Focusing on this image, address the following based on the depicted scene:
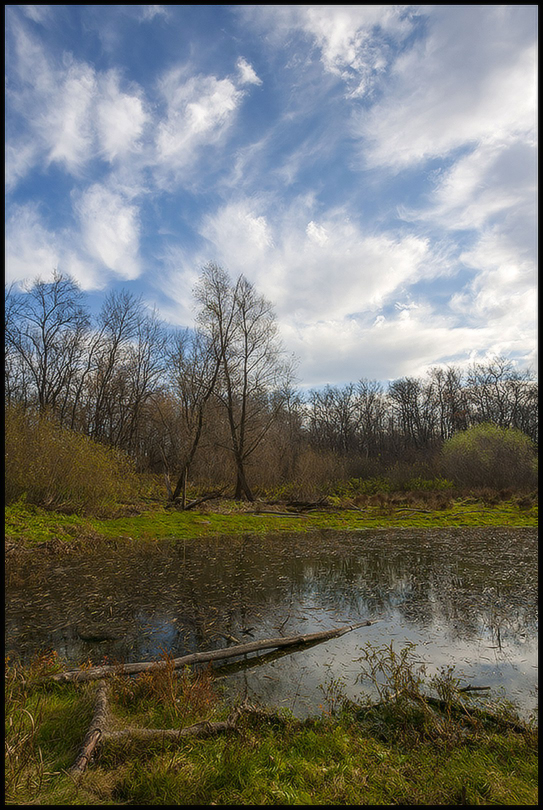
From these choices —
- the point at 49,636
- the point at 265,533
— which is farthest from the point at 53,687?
the point at 265,533

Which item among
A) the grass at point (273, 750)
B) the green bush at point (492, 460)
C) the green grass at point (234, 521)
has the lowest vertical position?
the green grass at point (234, 521)

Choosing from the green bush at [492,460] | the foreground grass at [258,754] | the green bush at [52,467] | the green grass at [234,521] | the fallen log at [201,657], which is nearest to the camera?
the foreground grass at [258,754]

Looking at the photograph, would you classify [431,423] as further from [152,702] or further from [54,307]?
[152,702]

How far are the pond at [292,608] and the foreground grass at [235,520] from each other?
4.87 feet

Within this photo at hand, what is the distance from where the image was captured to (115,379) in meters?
34.9

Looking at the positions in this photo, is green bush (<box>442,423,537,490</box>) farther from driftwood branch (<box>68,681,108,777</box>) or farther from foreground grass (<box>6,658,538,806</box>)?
driftwood branch (<box>68,681,108,777</box>)

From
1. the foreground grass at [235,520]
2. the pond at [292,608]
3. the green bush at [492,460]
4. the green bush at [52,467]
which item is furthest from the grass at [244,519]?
the green bush at [492,460]

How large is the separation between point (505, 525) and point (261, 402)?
15786 millimetres

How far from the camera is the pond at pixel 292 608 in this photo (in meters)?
6.24

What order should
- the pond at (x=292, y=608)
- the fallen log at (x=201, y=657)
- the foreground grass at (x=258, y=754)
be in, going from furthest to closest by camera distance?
the pond at (x=292, y=608)
the fallen log at (x=201, y=657)
the foreground grass at (x=258, y=754)

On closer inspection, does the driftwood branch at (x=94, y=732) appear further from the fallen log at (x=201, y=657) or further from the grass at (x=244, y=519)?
the grass at (x=244, y=519)

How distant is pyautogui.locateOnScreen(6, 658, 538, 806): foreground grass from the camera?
331 centimetres

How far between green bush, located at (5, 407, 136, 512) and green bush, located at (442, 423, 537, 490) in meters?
24.2

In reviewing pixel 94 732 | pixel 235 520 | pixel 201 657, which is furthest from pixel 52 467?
pixel 94 732
